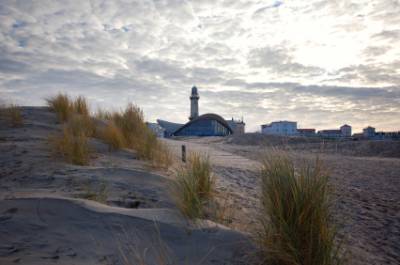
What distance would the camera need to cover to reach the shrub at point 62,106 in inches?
343

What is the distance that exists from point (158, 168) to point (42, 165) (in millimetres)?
1942

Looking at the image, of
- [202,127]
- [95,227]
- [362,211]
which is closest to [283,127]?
[202,127]

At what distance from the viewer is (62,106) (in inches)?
355

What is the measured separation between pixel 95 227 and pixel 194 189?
3.57ft

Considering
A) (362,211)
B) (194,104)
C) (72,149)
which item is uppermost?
(194,104)

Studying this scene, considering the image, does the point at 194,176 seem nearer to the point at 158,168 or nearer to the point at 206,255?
the point at 206,255

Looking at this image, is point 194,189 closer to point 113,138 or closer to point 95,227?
point 95,227

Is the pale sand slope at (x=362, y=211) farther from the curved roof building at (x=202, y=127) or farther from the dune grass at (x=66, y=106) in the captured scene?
the curved roof building at (x=202, y=127)

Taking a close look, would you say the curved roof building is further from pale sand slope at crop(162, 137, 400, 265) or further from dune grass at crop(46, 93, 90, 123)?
pale sand slope at crop(162, 137, 400, 265)

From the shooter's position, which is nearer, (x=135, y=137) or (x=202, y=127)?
(x=135, y=137)

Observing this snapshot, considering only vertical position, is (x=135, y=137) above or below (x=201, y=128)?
below

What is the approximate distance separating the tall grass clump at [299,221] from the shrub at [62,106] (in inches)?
310

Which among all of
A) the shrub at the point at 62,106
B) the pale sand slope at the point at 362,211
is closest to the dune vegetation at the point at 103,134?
the shrub at the point at 62,106

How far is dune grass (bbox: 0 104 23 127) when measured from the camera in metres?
7.59
